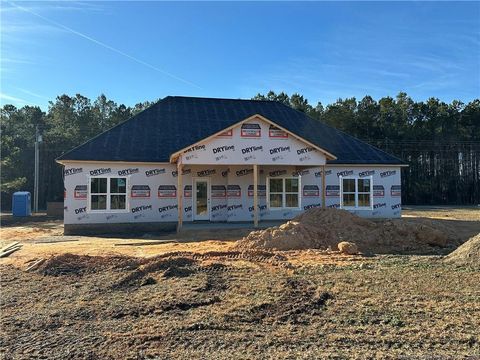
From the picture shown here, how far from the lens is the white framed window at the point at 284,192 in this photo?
69.2 feet

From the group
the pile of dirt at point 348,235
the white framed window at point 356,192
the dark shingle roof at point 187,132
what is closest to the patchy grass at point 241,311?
the pile of dirt at point 348,235

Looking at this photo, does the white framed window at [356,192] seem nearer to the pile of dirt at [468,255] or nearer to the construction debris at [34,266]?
the pile of dirt at [468,255]

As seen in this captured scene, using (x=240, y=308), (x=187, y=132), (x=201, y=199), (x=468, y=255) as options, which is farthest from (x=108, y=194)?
(x=468, y=255)

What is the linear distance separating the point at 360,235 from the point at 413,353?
940cm

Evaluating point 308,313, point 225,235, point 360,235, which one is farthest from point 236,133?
point 308,313

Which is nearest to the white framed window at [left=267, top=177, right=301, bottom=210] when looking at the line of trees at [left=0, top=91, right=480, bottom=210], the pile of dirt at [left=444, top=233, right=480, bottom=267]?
the pile of dirt at [left=444, top=233, right=480, bottom=267]

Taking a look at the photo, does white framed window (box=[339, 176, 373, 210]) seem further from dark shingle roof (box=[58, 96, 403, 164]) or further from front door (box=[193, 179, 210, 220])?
front door (box=[193, 179, 210, 220])

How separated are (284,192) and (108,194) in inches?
334

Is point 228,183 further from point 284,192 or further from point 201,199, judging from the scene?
point 284,192

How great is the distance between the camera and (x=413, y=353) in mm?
4492

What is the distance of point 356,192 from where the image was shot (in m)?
21.6

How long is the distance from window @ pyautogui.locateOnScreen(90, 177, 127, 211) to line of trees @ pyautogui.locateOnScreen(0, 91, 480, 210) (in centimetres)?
2943

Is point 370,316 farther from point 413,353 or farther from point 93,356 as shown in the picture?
point 93,356

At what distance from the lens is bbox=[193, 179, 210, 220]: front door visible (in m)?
20.3
